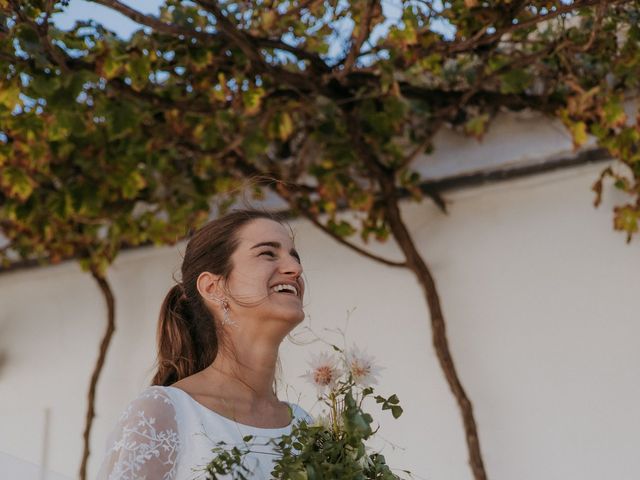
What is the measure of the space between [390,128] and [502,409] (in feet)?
3.31

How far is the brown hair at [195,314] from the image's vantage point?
83.5 inches

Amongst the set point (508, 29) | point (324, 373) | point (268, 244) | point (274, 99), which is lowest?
point (324, 373)

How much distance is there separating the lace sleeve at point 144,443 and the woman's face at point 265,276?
0.25 meters

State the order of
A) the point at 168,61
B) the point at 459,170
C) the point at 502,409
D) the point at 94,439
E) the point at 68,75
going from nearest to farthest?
the point at 68,75 < the point at 168,61 < the point at 502,409 < the point at 459,170 < the point at 94,439

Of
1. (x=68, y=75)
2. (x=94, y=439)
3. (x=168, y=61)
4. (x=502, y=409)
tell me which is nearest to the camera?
(x=68, y=75)

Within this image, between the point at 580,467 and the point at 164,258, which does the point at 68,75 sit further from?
the point at 580,467

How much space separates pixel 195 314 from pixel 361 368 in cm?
44

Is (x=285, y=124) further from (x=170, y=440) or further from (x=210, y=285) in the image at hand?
(x=170, y=440)

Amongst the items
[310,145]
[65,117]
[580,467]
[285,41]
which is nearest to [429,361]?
[580,467]

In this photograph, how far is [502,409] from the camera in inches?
139

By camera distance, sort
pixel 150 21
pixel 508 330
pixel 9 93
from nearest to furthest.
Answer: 1. pixel 150 21
2. pixel 9 93
3. pixel 508 330

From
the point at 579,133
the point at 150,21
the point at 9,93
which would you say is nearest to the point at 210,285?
the point at 150,21

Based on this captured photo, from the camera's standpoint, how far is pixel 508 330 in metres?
3.59

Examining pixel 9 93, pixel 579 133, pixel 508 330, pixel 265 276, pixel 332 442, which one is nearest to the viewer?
pixel 332 442
